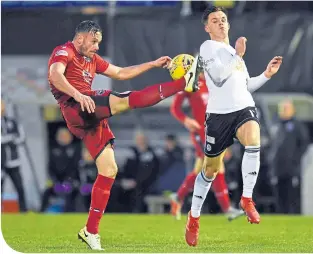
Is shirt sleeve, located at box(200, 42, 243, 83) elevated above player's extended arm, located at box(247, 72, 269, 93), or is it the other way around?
shirt sleeve, located at box(200, 42, 243, 83)

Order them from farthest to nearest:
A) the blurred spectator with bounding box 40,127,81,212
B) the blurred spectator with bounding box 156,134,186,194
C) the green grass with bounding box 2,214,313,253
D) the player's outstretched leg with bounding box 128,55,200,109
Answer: the blurred spectator with bounding box 156,134,186,194, the blurred spectator with bounding box 40,127,81,212, the green grass with bounding box 2,214,313,253, the player's outstretched leg with bounding box 128,55,200,109

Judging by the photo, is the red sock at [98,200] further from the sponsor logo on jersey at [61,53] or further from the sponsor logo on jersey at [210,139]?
the sponsor logo on jersey at [61,53]

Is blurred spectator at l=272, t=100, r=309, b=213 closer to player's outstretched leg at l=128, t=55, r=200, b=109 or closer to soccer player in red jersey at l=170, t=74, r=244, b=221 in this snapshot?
soccer player in red jersey at l=170, t=74, r=244, b=221

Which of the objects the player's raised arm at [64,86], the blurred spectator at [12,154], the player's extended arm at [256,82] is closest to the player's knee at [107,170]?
the player's raised arm at [64,86]

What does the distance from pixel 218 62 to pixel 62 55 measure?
1.64m

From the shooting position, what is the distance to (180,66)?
38.2 ft

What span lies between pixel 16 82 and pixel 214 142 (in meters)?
9.82

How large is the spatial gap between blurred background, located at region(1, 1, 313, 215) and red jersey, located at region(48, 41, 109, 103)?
309 inches

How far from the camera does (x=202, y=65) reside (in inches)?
449

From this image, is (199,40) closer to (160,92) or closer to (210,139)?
(210,139)

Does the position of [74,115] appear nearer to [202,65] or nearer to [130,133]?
[202,65]

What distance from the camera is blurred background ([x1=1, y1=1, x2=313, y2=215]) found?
64.8 feet

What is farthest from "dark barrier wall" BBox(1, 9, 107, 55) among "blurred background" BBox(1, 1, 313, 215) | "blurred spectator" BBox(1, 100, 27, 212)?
"blurred spectator" BBox(1, 100, 27, 212)

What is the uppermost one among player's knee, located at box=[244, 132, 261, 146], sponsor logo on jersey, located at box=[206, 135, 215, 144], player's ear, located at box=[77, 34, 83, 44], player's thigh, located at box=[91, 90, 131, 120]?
player's ear, located at box=[77, 34, 83, 44]
